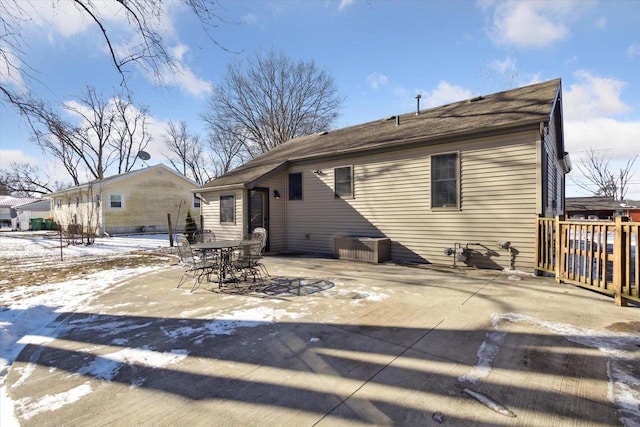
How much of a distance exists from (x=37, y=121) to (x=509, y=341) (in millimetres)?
7221

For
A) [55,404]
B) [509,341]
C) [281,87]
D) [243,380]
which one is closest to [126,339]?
[55,404]

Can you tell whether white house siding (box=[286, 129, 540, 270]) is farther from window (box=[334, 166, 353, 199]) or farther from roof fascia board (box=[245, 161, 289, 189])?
roof fascia board (box=[245, 161, 289, 189])

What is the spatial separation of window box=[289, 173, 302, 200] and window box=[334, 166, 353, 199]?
1.66 metres

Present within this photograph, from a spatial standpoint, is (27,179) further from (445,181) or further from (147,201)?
(445,181)

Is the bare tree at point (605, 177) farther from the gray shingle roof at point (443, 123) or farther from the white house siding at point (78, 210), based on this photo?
the white house siding at point (78, 210)

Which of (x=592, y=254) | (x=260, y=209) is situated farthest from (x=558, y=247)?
(x=260, y=209)

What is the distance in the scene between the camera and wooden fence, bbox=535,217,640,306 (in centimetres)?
434

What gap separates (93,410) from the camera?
228 centimetres

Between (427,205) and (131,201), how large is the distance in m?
20.2

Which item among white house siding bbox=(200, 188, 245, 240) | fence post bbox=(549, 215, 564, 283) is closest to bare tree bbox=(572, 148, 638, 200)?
fence post bbox=(549, 215, 564, 283)

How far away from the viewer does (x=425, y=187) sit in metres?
8.38

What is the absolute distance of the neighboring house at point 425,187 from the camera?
7.03m

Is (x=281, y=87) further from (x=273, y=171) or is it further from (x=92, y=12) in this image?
(x=92, y=12)

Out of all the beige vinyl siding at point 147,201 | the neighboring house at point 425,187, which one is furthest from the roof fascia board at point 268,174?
the beige vinyl siding at point 147,201
